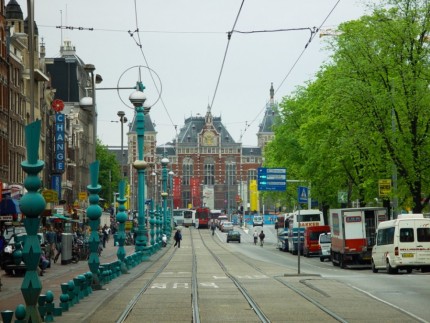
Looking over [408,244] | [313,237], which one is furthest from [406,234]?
[313,237]

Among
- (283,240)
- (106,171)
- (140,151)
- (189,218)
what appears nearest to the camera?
(140,151)

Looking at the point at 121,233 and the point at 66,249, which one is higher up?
the point at 121,233

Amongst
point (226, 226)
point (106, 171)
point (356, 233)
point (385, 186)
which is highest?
point (106, 171)

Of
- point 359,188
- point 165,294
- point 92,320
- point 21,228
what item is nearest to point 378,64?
point 359,188

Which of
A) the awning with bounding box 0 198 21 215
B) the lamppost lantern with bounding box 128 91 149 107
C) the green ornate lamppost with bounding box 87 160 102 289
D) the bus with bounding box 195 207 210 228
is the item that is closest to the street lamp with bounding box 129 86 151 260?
the lamppost lantern with bounding box 128 91 149 107

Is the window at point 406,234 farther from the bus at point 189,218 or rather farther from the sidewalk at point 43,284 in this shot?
the bus at point 189,218

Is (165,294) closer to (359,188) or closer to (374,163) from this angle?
(374,163)

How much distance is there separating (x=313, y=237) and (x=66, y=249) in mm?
27888

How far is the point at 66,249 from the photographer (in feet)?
171

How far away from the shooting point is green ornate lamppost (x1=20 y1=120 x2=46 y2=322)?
53.4ft

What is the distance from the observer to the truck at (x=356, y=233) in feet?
174

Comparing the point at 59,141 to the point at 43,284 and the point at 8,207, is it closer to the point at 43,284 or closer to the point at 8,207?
the point at 8,207

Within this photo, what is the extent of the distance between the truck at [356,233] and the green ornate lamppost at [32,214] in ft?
124

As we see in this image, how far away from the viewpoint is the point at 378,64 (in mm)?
53812
